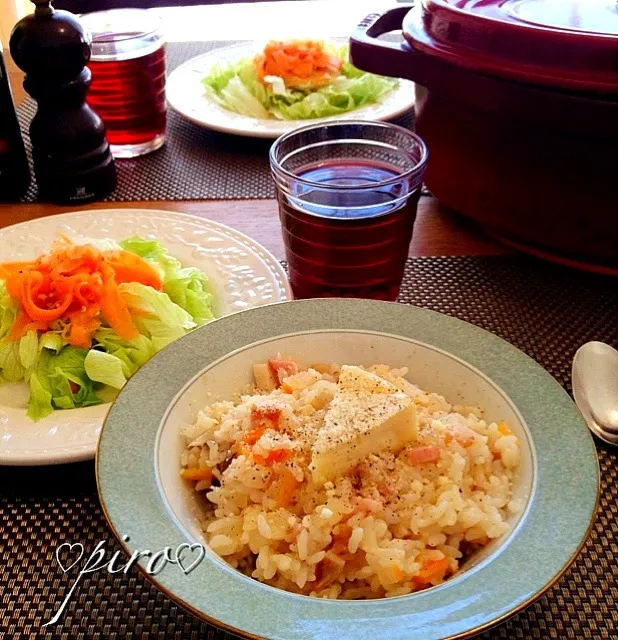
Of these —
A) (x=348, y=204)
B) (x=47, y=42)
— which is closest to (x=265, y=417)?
(x=348, y=204)

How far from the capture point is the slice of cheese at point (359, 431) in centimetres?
80

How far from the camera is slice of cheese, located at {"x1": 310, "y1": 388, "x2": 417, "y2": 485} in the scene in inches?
31.4

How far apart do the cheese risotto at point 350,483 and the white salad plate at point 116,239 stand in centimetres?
22

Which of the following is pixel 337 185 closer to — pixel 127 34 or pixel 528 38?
pixel 528 38

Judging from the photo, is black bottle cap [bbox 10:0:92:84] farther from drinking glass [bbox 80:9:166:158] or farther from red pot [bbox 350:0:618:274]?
red pot [bbox 350:0:618:274]

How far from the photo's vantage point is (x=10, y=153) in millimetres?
1628

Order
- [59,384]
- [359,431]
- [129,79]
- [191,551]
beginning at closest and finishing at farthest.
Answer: [191,551] < [359,431] < [59,384] < [129,79]

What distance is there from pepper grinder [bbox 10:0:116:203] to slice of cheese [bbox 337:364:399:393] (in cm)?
100

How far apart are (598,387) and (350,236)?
1.48 ft

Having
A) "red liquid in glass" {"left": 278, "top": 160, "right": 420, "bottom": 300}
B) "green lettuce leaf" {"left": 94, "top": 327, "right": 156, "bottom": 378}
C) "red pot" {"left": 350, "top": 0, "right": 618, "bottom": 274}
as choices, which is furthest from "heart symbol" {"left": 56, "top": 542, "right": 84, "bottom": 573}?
"red pot" {"left": 350, "top": 0, "right": 618, "bottom": 274}

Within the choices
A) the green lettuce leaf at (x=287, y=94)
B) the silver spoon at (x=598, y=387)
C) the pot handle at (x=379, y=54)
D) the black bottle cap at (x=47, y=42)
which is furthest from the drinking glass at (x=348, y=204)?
the green lettuce leaf at (x=287, y=94)

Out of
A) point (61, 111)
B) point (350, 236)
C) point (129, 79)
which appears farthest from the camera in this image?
point (129, 79)

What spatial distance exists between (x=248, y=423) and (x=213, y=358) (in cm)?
11

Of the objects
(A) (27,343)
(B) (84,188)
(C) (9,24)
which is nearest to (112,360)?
(A) (27,343)
